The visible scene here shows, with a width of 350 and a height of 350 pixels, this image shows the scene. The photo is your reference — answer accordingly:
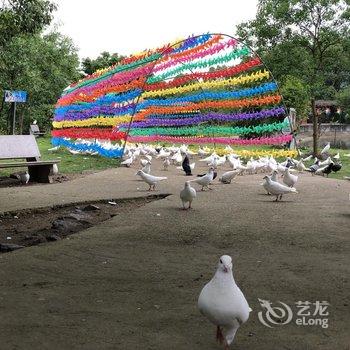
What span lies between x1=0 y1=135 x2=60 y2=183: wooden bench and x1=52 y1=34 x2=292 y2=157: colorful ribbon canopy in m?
4.99

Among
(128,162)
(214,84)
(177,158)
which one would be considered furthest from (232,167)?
(214,84)

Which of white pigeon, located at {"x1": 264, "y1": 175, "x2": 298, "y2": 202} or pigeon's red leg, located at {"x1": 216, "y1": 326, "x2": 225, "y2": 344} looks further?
white pigeon, located at {"x1": 264, "y1": 175, "x2": 298, "y2": 202}

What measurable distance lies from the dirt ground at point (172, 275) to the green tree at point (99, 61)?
32660mm

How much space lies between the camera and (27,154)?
1240 cm

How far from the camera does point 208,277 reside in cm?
494

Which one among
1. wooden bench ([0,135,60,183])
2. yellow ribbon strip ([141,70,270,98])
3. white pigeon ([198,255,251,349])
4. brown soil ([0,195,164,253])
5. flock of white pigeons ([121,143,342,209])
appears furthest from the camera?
yellow ribbon strip ([141,70,270,98])

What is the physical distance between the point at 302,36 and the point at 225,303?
18891 millimetres

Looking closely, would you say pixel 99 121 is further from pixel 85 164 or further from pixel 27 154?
pixel 27 154

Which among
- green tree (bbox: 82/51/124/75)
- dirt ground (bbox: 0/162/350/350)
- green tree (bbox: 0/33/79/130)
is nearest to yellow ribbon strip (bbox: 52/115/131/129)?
green tree (bbox: 0/33/79/130)

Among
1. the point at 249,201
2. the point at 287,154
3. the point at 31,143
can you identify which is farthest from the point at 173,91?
the point at 249,201

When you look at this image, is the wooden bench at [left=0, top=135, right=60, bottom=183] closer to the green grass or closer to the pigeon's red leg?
the green grass

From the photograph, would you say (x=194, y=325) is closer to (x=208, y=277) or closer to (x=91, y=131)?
(x=208, y=277)

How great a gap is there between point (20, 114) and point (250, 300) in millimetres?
27680

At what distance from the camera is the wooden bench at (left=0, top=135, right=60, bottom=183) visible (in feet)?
39.3
